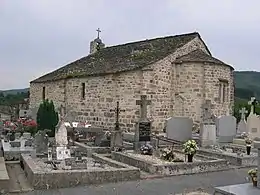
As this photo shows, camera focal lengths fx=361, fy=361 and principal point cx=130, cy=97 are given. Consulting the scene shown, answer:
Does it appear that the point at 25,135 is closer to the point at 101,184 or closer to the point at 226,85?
the point at 101,184

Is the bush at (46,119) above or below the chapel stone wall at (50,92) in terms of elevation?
below

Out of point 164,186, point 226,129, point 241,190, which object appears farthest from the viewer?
point 226,129

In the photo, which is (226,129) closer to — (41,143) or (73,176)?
(41,143)

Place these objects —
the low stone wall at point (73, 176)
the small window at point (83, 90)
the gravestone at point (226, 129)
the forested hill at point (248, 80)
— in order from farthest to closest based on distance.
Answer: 1. the forested hill at point (248, 80)
2. the small window at point (83, 90)
3. the gravestone at point (226, 129)
4. the low stone wall at point (73, 176)

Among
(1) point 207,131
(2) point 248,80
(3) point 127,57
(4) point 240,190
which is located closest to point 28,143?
(1) point 207,131

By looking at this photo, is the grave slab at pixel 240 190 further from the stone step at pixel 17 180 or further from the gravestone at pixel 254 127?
the gravestone at pixel 254 127

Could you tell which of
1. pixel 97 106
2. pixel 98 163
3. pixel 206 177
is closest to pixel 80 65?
pixel 97 106

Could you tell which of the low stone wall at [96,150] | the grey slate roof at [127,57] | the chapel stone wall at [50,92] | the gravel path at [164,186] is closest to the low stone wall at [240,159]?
the gravel path at [164,186]

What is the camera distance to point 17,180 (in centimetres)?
904

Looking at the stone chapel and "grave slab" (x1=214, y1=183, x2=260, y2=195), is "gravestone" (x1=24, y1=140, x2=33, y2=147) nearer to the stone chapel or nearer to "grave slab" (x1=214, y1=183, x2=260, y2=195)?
the stone chapel

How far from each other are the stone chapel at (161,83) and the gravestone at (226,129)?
3.77m

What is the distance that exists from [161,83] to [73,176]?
12959 millimetres

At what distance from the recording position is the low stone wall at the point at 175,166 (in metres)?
10.1

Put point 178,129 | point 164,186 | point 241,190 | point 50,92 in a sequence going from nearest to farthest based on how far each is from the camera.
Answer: point 241,190 → point 164,186 → point 178,129 → point 50,92
